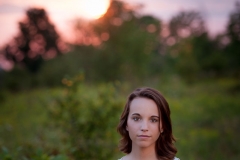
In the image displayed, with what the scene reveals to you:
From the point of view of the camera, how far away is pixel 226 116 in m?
13.6

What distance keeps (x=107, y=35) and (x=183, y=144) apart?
75.0ft

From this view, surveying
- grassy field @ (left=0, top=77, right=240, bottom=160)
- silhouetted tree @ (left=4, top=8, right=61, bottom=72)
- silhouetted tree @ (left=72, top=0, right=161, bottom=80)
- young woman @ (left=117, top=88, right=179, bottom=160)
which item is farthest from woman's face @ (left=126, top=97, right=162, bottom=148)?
silhouetted tree @ (left=4, top=8, right=61, bottom=72)

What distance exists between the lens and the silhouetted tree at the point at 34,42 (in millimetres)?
39875

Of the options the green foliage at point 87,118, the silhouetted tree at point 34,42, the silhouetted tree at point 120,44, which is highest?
the silhouetted tree at point 34,42

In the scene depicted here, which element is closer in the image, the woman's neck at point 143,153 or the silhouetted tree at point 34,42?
the woman's neck at point 143,153

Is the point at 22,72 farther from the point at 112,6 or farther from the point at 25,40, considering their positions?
the point at 25,40

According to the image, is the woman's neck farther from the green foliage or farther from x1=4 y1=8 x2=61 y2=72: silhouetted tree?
x1=4 y1=8 x2=61 y2=72: silhouetted tree

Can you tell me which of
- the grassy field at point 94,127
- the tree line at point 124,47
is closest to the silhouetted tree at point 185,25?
the tree line at point 124,47

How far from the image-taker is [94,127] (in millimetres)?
6617

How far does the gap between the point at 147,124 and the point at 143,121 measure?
3 centimetres

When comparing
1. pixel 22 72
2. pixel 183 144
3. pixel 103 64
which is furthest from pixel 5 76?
pixel 183 144

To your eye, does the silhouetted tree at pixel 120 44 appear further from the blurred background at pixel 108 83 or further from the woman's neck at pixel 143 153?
the woman's neck at pixel 143 153

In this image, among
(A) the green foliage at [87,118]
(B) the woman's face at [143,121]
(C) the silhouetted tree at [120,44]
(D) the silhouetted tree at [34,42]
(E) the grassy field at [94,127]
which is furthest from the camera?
(D) the silhouetted tree at [34,42]

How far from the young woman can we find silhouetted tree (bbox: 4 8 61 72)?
37.2m
